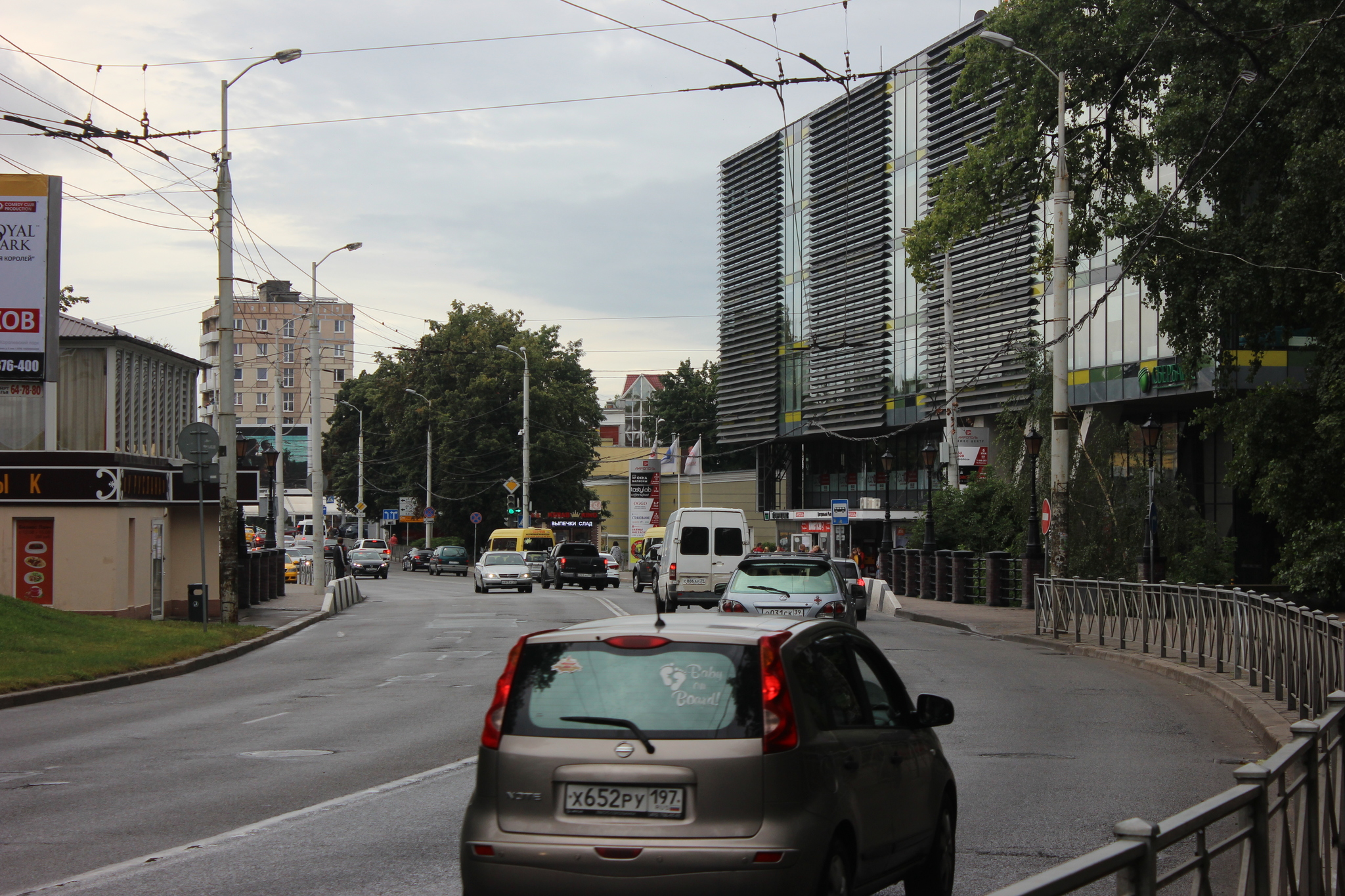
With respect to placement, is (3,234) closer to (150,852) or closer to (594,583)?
(150,852)

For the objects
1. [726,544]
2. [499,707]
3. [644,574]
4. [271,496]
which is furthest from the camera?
[644,574]

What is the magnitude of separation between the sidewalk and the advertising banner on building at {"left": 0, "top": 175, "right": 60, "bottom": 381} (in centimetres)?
1939

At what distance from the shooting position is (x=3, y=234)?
28.1m

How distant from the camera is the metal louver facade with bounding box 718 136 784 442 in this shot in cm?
7062

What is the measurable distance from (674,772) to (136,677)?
15.6m

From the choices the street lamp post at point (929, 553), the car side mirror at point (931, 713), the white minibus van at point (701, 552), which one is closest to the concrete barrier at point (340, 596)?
the white minibus van at point (701, 552)

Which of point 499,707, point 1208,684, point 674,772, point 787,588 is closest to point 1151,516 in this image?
point 787,588

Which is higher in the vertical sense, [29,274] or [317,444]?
[29,274]

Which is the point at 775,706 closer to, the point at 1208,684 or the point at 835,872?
the point at 835,872

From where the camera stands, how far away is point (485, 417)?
83.2m

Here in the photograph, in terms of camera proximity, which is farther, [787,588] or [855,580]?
[855,580]

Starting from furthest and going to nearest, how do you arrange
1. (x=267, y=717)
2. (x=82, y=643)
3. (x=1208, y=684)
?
(x=82, y=643) < (x=1208, y=684) < (x=267, y=717)

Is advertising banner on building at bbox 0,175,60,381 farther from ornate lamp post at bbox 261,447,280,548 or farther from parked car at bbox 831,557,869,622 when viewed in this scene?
parked car at bbox 831,557,869,622

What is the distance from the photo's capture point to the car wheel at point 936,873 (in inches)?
265
